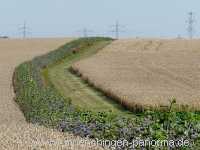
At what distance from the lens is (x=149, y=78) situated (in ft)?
109

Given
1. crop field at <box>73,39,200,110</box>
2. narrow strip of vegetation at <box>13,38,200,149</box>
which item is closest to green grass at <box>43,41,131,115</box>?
crop field at <box>73,39,200,110</box>

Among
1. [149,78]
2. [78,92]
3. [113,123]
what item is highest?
[113,123]

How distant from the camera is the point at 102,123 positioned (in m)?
15.2

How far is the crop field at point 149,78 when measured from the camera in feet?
69.9

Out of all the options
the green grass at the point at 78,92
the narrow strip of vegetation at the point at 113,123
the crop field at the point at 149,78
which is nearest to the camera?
the narrow strip of vegetation at the point at 113,123

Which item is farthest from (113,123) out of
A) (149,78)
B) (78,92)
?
(149,78)

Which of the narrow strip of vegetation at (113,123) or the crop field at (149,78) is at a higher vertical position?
the narrow strip of vegetation at (113,123)

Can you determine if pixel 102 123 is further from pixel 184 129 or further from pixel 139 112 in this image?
pixel 139 112

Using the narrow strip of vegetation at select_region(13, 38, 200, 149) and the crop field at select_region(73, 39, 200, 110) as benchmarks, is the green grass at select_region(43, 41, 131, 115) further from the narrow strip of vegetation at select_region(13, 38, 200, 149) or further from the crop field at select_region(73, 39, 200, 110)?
the narrow strip of vegetation at select_region(13, 38, 200, 149)

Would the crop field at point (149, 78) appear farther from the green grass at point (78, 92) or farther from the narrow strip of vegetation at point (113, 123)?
the narrow strip of vegetation at point (113, 123)

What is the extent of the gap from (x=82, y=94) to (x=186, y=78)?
762cm

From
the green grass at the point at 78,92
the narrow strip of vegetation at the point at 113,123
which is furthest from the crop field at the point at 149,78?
the narrow strip of vegetation at the point at 113,123

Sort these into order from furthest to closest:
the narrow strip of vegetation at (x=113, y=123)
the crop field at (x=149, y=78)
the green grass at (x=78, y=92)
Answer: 1. the green grass at (x=78, y=92)
2. the crop field at (x=149, y=78)
3. the narrow strip of vegetation at (x=113, y=123)

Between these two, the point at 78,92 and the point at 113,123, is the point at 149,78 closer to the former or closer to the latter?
the point at 78,92
